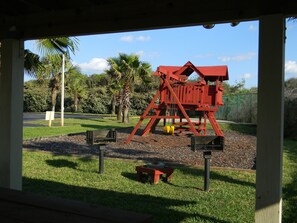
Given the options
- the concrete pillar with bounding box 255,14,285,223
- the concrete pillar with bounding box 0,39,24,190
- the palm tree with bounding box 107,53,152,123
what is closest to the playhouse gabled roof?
the palm tree with bounding box 107,53,152,123

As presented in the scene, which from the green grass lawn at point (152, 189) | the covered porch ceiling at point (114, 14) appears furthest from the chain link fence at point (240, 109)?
the covered porch ceiling at point (114, 14)

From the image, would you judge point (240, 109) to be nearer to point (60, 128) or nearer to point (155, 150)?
point (60, 128)

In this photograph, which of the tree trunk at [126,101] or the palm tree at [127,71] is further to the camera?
the tree trunk at [126,101]

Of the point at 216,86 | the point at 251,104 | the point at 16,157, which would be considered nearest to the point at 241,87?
the point at 251,104

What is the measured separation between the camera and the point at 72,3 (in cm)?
400

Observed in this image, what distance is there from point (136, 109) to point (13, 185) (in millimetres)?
35886

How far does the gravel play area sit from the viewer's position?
9359 mm

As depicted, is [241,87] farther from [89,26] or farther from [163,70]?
[89,26]

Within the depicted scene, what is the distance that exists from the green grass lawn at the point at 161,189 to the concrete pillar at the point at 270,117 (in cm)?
142

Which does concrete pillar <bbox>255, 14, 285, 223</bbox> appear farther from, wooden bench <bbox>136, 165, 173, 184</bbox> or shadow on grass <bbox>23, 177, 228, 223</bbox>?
wooden bench <bbox>136, 165, 173, 184</bbox>

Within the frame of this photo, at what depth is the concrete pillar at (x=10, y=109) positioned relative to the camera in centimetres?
443

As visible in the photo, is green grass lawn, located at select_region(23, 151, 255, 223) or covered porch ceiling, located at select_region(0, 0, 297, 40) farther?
green grass lawn, located at select_region(23, 151, 255, 223)

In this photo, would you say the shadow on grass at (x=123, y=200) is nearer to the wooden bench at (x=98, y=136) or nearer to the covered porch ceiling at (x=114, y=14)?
the wooden bench at (x=98, y=136)

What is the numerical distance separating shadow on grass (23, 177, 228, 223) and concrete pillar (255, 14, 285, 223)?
1.41 meters
